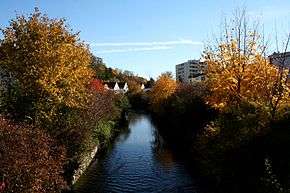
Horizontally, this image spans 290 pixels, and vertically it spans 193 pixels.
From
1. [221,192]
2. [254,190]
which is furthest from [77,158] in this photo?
[254,190]

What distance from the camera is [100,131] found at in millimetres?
45188

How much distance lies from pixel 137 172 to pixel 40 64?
39.6 feet

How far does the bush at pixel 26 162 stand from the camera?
19.7m

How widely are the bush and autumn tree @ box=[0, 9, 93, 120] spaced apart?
23.7 feet

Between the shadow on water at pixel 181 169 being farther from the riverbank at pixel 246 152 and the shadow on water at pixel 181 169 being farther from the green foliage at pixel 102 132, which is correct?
the green foliage at pixel 102 132

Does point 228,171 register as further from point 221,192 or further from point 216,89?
point 216,89

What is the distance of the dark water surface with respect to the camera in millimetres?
31562

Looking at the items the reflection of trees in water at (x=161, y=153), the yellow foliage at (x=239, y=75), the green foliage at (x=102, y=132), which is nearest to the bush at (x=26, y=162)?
the yellow foliage at (x=239, y=75)

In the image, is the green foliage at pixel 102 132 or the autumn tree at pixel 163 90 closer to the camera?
the green foliage at pixel 102 132

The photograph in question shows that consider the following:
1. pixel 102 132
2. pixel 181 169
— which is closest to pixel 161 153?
pixel 102 132

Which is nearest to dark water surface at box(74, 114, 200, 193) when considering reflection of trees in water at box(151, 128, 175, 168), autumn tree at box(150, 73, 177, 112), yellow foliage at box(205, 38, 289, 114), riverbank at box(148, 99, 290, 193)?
reflection of trees in water at box(151, 128, 175, 168)

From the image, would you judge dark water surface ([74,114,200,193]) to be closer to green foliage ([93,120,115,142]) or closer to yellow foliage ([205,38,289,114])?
green foliage ([93,120,115,142])

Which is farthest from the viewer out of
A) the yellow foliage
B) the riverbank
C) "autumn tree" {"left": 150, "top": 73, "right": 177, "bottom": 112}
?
"autumn tree" {"left": 150, "top": 73, "right": 177, "bottom": 112}

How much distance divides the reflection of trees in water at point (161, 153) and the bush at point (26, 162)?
18.3 m
